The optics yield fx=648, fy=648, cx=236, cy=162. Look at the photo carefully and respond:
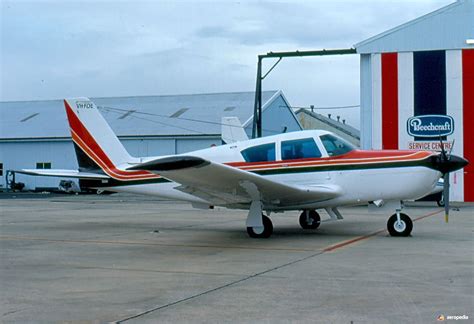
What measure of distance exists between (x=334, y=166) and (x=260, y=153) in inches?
62.7

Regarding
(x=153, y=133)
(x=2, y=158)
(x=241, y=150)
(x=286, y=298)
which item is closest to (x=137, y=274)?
(x=286, y=298)

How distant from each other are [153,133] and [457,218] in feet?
101

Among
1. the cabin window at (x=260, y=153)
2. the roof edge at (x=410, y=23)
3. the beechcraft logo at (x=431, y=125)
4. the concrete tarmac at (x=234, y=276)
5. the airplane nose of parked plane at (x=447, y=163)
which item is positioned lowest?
the concrete tarmac at (x=234, y=276)

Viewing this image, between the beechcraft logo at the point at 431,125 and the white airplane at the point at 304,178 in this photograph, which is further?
the beechcraft logo at the point at 431,125

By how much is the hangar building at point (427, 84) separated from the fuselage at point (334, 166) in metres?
18.3

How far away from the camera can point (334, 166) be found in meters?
13.1

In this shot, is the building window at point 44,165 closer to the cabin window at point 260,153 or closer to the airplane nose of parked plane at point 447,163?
the cabin window at point 260,153

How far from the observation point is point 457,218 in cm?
1889

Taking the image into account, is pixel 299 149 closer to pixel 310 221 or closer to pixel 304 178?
pixel 304 178

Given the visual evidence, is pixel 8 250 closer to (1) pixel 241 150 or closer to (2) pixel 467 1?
(1) pixel 241 150

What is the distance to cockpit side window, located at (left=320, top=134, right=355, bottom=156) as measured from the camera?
13.2 m

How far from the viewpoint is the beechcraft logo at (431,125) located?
3036 centimetres

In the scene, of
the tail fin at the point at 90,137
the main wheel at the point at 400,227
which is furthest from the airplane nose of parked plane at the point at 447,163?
the tail fin at the point at 90,137

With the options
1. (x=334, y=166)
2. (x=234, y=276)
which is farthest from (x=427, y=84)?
(x=234, y=276)
